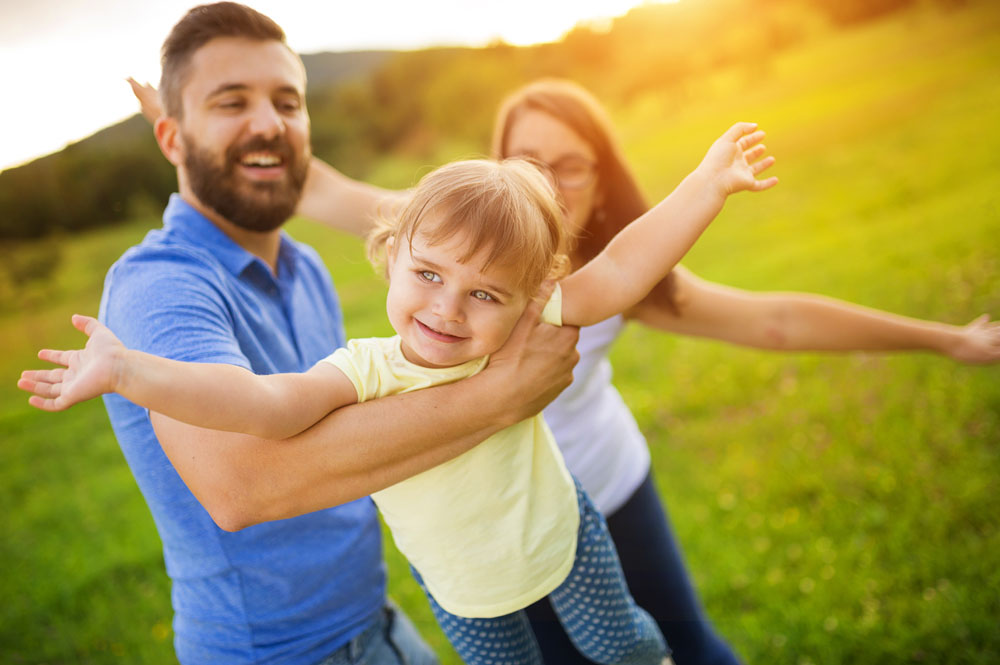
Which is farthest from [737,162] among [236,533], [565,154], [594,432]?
[236,533]

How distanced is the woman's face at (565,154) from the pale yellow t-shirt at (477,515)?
88 cm

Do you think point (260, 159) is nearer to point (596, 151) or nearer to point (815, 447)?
point (596, 151)

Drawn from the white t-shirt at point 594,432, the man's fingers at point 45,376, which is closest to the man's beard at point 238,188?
the man's fingers at point 45,376

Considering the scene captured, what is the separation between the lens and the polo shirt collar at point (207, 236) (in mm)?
1928

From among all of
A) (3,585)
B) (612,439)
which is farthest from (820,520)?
(3,585)

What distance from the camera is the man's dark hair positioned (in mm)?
2033

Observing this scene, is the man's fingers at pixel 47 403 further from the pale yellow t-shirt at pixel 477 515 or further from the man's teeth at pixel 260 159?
the man's teeth at pixel 260 159

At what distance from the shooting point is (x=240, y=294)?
188cm

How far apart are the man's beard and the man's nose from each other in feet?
0.07

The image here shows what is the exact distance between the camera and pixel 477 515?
66.3 inches

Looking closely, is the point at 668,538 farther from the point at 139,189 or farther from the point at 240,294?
the point at 139,189

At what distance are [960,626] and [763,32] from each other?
39.9 feet

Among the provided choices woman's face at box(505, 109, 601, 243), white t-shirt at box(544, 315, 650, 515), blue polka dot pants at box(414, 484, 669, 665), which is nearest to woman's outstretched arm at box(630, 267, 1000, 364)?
white t-shirt at box(544, 315, 650, 515)

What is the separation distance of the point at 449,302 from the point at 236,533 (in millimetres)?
857
